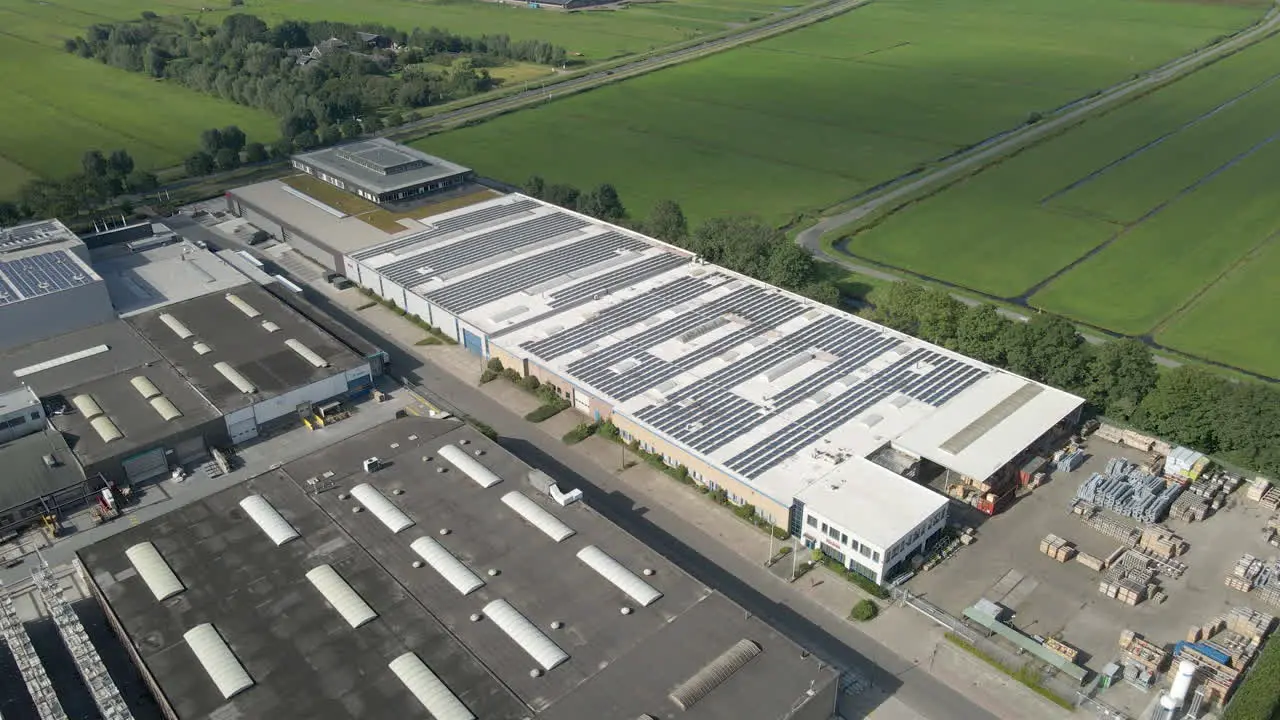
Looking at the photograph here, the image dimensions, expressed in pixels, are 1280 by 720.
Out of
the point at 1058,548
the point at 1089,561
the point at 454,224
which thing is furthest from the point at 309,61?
the point at 1089,561

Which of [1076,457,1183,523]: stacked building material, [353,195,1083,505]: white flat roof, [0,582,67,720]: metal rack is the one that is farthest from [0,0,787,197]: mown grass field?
[1076,457,1183,523]: stacked building material

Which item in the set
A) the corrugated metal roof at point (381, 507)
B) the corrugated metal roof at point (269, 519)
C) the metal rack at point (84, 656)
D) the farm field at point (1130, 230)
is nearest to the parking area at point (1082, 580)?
the farm field at point (1130, 230)

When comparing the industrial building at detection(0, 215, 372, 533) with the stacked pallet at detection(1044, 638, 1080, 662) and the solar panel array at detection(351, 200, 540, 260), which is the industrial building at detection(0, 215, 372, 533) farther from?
the stacked pallet at detection(1044, 638, 1080, 662)

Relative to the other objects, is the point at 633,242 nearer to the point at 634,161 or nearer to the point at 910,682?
the point at 634,161

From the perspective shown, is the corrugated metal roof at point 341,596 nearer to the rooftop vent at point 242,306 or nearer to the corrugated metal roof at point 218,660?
the corrugated metal roof at point 218,660

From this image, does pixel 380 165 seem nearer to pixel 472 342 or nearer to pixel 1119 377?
pixel 472 342
